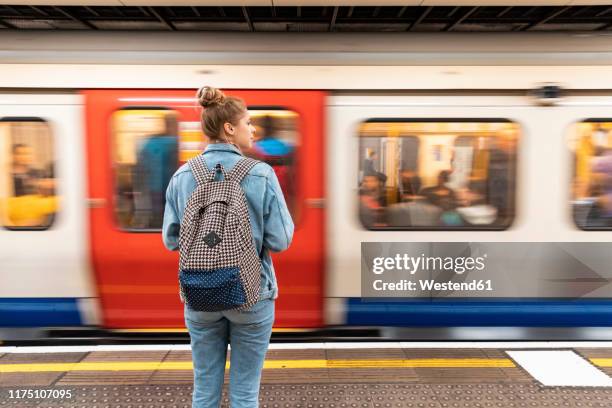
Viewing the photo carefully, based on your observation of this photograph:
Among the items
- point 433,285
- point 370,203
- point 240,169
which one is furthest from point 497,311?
point 240,169

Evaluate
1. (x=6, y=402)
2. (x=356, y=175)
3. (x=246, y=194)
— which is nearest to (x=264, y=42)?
(x=356, y=175)

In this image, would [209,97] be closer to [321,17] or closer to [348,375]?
[348,375]

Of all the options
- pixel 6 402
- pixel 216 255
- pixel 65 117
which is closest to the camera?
pixel 216 255

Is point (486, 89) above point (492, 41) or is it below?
below

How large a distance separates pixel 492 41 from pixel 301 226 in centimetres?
196

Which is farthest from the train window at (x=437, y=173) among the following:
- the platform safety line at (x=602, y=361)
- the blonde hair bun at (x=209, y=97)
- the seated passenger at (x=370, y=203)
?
the blonde hair bun at (x=209, y=97)

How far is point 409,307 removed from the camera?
3705mm

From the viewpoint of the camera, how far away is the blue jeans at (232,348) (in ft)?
6.81

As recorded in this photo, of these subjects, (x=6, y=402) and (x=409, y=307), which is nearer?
(x=6, y=402)

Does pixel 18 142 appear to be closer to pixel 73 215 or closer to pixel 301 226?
pixel 73 215

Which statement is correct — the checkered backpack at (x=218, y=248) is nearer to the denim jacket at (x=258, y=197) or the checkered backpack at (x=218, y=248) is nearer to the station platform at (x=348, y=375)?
the denim jacket at (x=258, y=197)

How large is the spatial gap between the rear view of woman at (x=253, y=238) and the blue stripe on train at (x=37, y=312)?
1939 mm

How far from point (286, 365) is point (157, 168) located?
1.76m

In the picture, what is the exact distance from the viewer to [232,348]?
2162mm
